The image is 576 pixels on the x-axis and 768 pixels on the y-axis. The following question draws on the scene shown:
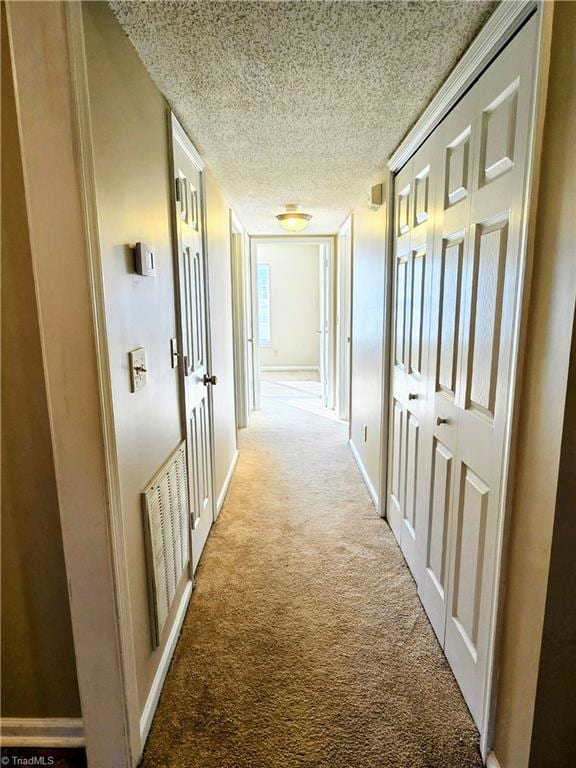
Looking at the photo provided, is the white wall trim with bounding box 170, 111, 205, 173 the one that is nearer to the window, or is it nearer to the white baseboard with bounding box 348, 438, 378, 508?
the white baseboard with bounding box 348, 438, 378, 508

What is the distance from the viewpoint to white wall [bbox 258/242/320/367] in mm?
8602

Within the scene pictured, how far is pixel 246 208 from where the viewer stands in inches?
149

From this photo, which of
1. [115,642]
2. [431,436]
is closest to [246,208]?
[431,436]

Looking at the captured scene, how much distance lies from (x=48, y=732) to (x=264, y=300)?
26.0ft

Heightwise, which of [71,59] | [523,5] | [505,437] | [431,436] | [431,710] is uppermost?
[523,5]

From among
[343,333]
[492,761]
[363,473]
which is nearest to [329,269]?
[343,333]

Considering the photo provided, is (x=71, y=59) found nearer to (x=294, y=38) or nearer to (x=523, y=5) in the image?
(x=294, y=38)

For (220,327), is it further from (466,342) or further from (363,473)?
(466,342)

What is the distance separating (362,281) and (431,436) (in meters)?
1.89

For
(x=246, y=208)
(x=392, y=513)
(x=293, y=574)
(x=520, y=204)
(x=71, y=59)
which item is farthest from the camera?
(x=246, y=208)

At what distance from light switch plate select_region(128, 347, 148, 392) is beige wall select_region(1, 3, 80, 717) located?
25 centimetres

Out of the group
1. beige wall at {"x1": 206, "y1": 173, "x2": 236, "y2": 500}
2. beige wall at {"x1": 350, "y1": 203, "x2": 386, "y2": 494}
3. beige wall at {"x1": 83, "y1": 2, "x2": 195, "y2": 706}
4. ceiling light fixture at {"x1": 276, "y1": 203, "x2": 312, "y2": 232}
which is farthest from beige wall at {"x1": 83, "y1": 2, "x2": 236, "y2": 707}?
ceiling light fixture at {"x1": 276, "y1": 203, "x2": 312, "y2": 232}

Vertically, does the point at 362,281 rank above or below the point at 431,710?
above

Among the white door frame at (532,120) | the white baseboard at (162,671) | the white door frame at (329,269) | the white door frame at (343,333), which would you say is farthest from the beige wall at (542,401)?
the white door frame at (329,269)
